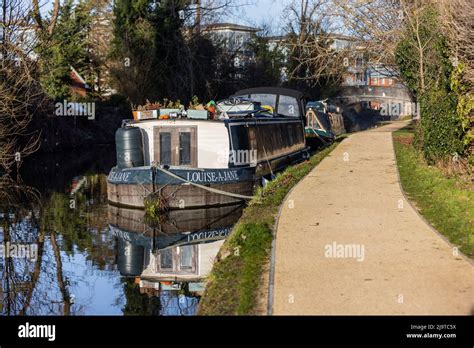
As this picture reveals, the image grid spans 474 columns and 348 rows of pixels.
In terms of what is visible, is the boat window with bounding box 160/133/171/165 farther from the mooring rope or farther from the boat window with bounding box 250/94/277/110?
the boat window with bounding box 250/94/277/110

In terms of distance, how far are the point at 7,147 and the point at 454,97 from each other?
49.0ft

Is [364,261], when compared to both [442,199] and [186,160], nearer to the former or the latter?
[442,199]

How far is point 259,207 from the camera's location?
610 inches

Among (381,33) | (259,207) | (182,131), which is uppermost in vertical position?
(381,33)

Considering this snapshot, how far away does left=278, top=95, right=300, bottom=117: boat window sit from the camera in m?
28.1

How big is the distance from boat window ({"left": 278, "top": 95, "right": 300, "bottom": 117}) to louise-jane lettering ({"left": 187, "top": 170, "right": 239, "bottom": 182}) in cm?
865

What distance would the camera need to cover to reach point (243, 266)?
10.4m

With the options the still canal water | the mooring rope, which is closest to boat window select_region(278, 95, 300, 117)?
the still canal water

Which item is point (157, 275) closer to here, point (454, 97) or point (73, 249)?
point (73, 249)

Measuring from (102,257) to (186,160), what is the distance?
5680 millimetres

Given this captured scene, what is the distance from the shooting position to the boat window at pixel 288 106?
2814 cm
